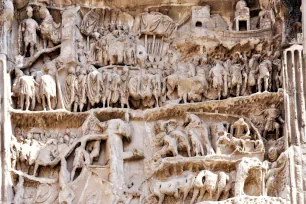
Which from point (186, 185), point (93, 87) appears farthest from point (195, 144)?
point (93, 87)

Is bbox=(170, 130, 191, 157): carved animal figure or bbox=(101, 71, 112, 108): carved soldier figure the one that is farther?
bbox=(101, 71, 112, 108): carved soldier figure

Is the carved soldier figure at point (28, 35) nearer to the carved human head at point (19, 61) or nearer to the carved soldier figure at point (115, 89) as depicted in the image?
the carved human head at point (19, 61)

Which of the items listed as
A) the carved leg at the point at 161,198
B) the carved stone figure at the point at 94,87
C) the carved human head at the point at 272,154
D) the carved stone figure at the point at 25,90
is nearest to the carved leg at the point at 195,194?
the carved leg at the point at 161,198

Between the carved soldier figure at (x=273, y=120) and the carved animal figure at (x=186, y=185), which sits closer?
the carved animal figure at (x=186, y=185)

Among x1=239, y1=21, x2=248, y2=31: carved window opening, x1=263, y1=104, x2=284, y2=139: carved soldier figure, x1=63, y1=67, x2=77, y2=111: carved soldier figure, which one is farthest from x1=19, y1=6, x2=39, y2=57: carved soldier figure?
x1=263, y1=104, x2=284, y2=139: carved soldier figure

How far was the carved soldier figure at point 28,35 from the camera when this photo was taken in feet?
54.2

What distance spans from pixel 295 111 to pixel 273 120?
16.1 inches

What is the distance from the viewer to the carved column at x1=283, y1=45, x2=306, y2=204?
1501 centimetres

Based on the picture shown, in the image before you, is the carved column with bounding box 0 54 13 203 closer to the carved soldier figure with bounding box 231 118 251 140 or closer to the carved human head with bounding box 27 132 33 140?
the carved human head with bounding box 27 132 33 140

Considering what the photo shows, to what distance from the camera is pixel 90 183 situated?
51.2 ft

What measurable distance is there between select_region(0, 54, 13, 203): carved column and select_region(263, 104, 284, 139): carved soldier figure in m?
3.60

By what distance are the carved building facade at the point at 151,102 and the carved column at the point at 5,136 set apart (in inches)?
0.6

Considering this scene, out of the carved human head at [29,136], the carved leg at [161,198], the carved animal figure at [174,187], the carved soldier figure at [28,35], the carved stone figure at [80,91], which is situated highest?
the carved soldier figure at [28,35]

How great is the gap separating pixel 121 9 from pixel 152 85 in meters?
1.40
